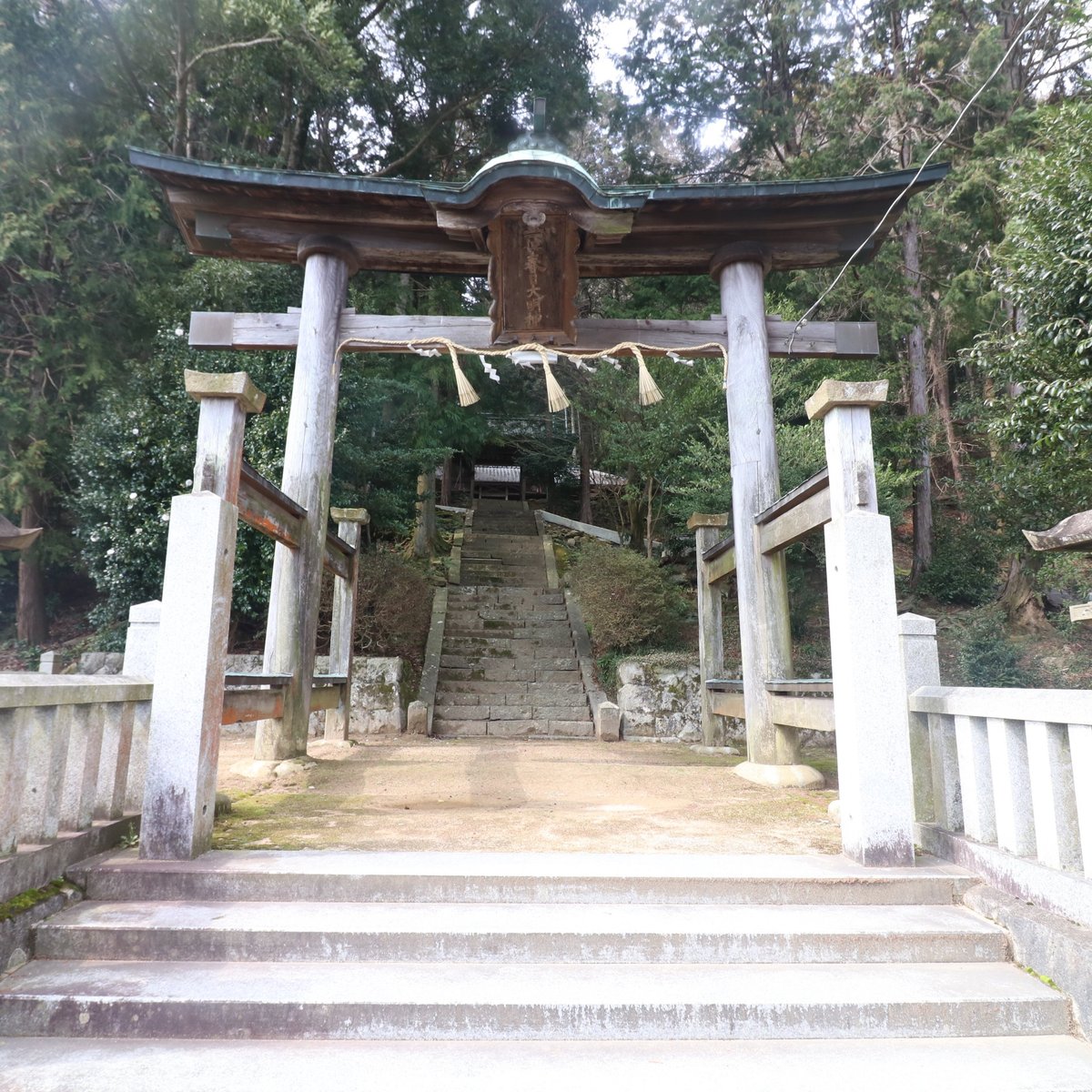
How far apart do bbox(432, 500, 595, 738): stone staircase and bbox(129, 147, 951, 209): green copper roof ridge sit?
217 inches

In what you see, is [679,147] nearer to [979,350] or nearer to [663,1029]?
[979,350]

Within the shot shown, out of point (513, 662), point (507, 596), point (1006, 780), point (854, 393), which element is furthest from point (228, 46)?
point (1006, 780)

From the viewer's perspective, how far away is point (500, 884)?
272 cm

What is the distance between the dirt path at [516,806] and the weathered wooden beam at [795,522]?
160cm

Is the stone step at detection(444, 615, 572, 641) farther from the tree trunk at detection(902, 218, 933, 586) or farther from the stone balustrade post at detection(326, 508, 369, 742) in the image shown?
the tree trunk at detection(902, 218, 933, 586)

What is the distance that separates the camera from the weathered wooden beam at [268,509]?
402 centimetres

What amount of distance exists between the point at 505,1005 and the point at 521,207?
4879 millimetres

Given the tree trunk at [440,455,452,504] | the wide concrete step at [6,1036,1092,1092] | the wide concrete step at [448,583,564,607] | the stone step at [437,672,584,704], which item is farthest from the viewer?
the tree trunk at [440,455,452,504]

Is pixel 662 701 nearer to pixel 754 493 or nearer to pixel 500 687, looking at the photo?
pixel 500 687

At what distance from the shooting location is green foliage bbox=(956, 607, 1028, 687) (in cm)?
962

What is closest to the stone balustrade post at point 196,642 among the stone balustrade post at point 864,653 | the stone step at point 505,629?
the stone balustrade post at point 864,653

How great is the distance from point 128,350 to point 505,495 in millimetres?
14794

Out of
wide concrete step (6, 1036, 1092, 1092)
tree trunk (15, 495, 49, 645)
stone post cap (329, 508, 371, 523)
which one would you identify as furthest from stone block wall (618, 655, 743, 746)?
tree trunk (15, 495, 49, 645)

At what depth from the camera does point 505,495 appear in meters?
25.2
